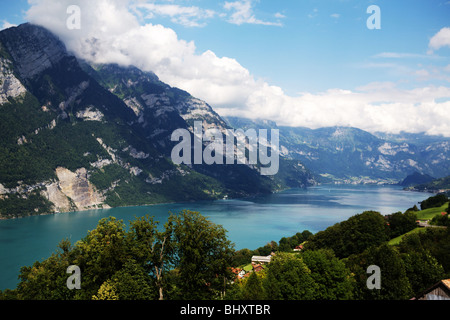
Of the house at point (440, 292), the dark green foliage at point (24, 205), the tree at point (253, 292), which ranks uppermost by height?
the house at point (440, 292)

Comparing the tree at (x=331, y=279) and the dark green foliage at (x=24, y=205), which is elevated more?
the tree at (x=331, y=279)

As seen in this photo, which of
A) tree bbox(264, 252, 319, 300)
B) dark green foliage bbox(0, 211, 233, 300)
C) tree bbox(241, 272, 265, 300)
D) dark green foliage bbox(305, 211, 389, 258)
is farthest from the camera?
dark green foliage bbox(305, 211, 389, 258)

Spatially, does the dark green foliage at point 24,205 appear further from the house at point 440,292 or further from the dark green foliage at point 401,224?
the house at point 440,292

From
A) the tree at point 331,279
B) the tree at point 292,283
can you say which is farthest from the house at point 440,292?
the tree at point 292,283

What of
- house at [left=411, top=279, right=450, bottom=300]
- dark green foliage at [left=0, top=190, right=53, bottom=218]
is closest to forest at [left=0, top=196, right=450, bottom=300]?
house at [left=411, top=279, right=450, bottom=300]

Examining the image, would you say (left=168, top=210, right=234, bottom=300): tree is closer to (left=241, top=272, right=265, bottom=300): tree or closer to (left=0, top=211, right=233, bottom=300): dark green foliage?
(left=0, top=211, right=233, bottom=300): dark green foliage

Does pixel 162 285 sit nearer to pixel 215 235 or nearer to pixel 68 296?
pixel 215 235
